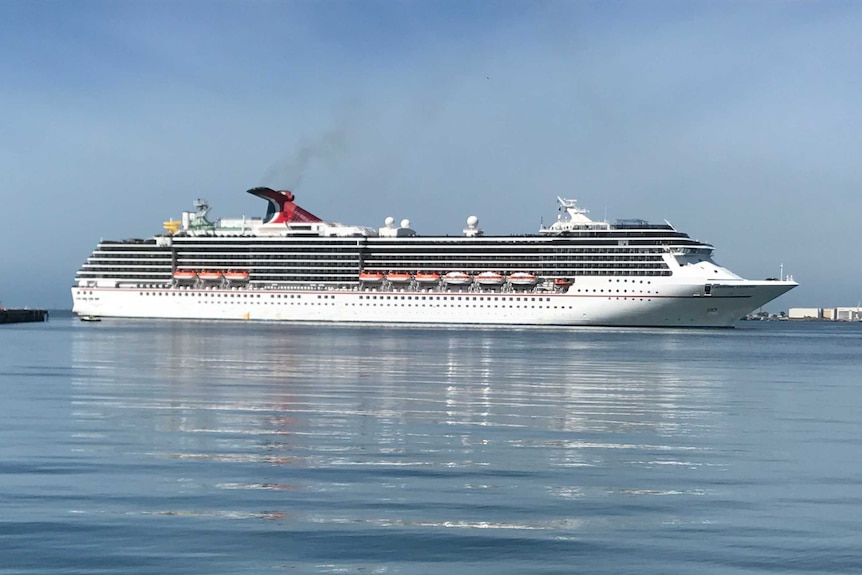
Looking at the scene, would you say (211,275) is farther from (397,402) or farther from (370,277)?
(397,402)

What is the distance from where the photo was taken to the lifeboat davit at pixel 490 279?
307 ft

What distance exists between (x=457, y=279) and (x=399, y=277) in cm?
594

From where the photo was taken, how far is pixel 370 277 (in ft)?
324

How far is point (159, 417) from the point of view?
72.5 ft

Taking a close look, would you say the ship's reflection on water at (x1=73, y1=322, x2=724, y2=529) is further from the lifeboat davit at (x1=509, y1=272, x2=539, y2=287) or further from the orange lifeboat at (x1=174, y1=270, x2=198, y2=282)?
the orange lifeboat at (x1=174, y1=270, x2=198, y2=282)

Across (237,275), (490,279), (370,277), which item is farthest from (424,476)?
(237,275)

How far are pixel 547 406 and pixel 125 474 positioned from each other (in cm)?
1246

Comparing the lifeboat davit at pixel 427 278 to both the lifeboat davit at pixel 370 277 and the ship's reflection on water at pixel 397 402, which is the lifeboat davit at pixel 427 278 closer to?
the lifeboat davit at pixel 370 277

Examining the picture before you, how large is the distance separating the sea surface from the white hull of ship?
54393 mm

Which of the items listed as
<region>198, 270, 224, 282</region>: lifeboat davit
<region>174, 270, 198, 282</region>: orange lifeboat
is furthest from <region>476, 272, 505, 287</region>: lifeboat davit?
<region>174, 270, 198, 282</region>: orange lifeboat

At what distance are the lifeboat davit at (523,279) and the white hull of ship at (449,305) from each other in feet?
3.72

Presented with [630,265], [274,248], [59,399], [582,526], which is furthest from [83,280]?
[582,526]

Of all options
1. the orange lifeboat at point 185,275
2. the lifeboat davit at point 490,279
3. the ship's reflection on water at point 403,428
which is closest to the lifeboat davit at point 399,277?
the lifeboat davit at point 490,279

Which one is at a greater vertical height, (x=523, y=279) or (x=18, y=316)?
(x=523, y=279)
